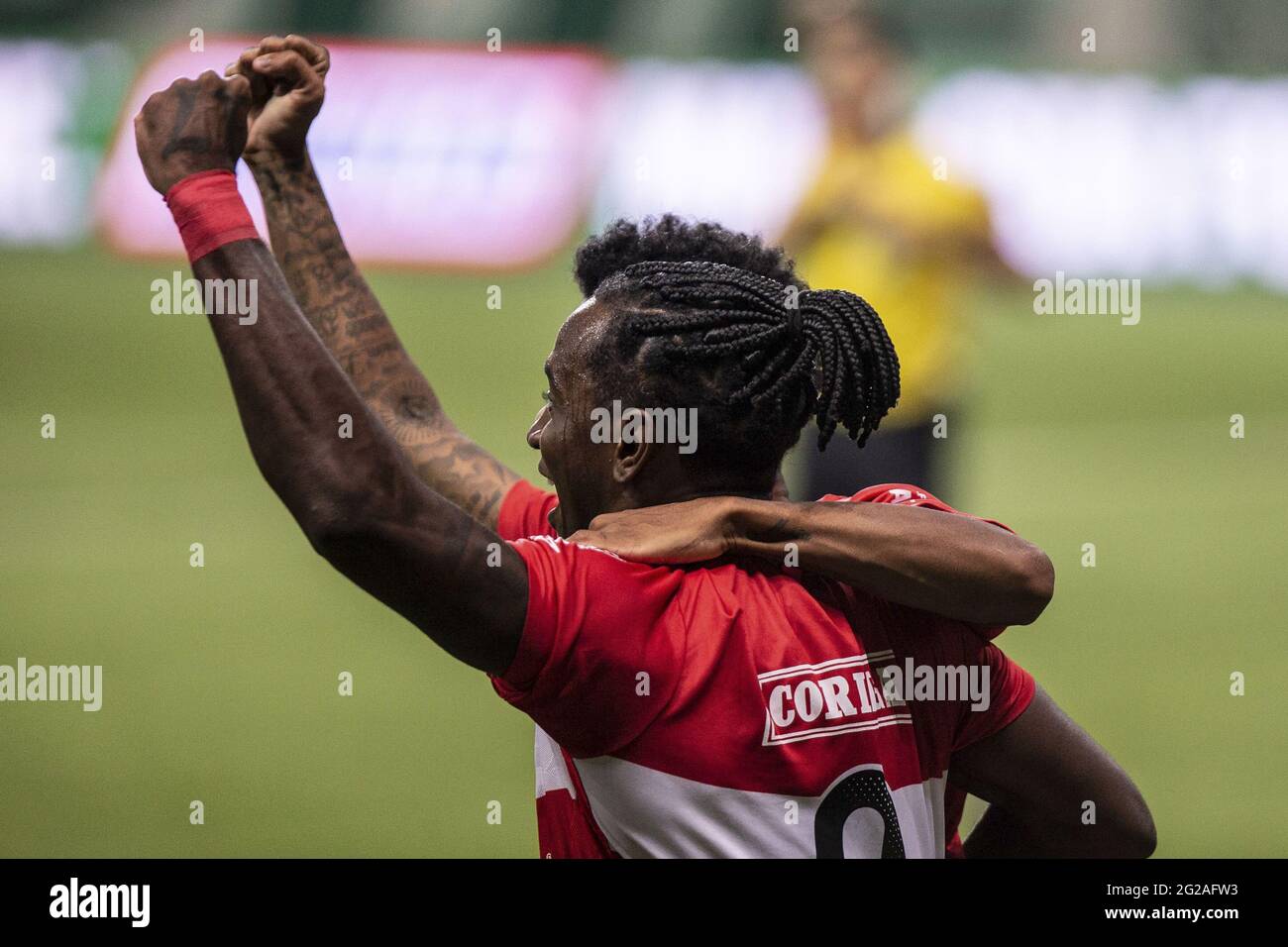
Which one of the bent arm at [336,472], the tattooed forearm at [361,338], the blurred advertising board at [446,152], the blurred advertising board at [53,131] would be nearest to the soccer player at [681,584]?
the bent arm at [336,472]

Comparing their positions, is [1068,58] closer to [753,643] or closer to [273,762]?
[273,762]

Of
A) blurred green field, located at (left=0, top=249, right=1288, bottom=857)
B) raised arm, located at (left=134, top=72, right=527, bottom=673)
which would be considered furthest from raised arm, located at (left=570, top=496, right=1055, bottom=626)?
blurred green field, located at (left=0, top=249, right=1288, bottom=857)

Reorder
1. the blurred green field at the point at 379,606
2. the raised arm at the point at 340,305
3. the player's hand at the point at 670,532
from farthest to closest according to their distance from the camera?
the blurred green field at the point at 379,606 → the raised arm at the point at 340,305 → the player's hand at the point at 670,532

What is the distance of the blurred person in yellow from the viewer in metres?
6.46

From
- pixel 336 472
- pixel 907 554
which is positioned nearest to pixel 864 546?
pixel 907 554

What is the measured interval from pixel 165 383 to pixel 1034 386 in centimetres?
663

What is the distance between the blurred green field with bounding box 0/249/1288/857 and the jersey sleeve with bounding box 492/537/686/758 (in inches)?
127

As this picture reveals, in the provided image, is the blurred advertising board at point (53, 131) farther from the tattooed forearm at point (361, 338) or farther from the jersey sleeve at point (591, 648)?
the jersey sleeve at point (591, 648)

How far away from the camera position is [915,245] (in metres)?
6.59

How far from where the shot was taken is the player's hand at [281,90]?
2.79 m

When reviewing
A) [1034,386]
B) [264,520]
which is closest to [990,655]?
[264,520]

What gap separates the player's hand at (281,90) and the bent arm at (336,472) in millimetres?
865

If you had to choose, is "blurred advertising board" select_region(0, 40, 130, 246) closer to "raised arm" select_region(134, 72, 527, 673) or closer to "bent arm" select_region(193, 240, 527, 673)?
"raised arm" select_region(134, 72, 527, 673)

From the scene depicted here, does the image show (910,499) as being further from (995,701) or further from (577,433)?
(577,433)
